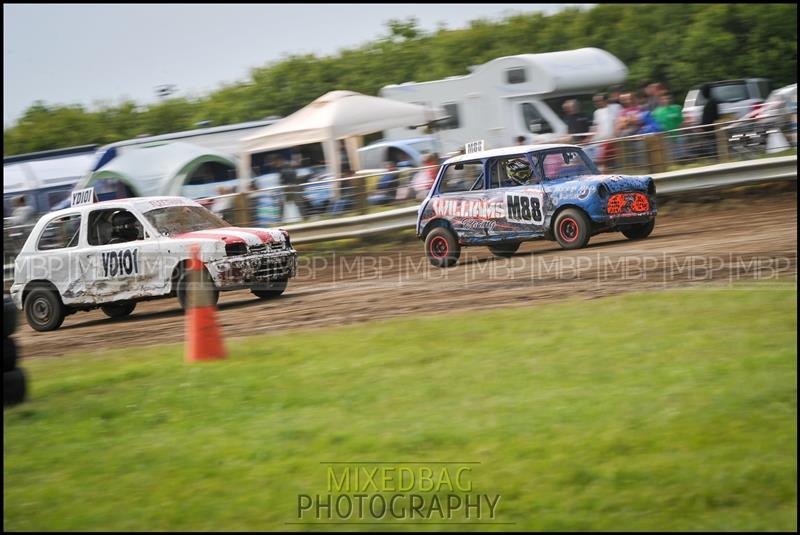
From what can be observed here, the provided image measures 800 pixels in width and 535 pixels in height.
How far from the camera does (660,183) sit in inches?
688

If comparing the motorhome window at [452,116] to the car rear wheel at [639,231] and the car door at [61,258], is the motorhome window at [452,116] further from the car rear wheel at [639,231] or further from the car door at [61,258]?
the car door at [61,258]

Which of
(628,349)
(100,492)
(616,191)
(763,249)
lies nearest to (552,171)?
(616,191)

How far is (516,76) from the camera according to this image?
842 inches

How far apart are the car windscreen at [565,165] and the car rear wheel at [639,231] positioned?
101 centimetres

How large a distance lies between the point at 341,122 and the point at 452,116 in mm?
2680

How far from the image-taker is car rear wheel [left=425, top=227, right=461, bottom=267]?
15125 mm

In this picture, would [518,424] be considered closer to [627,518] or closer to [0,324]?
[627,518]

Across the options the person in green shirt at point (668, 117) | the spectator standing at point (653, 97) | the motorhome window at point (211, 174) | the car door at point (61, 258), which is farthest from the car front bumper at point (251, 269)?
the motorhome window at point (211, 174)

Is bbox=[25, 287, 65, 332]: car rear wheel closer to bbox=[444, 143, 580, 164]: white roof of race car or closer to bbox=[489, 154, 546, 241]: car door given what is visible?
bbox=[444, 143, 580, 164]: white roof of race car

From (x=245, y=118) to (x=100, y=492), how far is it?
42.1 meters

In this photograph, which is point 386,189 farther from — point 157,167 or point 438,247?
point 157,167

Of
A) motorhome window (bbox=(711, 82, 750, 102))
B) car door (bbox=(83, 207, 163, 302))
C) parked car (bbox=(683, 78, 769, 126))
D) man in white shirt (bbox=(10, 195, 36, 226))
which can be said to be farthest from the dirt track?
motorhome window (bbox=(711, 82, 750, 102))

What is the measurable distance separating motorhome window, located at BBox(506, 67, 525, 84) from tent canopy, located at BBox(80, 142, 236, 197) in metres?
7.47

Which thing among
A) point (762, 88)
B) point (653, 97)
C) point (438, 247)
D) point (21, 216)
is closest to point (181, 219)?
point (438, 247)
